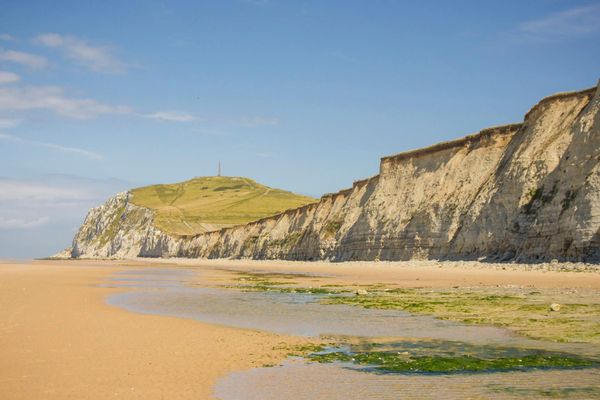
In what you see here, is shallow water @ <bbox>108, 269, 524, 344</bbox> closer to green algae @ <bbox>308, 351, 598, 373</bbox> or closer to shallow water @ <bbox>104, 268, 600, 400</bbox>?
shallow water @ <bbox>104, 268, 600, 400</bbox>

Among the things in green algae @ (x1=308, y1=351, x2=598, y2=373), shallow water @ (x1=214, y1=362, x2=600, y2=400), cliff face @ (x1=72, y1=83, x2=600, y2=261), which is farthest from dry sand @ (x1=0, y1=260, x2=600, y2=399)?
cliff face @ (x1=72, y1=83, x2=600, y2=261)

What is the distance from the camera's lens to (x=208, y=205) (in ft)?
573

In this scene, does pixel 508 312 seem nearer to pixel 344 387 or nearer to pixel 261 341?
pixel 261 341

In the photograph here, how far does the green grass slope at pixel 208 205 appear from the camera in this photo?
14475 cm

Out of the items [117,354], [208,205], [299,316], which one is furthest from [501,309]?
[208,205]

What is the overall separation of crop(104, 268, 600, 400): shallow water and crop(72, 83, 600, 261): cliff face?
56.3 ft

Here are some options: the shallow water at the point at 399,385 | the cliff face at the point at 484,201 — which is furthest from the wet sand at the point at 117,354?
the cliff face at the point at 484,201

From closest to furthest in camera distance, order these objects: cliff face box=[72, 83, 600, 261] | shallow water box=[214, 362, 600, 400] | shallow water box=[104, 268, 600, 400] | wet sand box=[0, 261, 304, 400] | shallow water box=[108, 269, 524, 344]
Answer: shallow water box=[214, 362, 600, 400] → shallow water box=[104, 268, 600, 400] → wet sand box=[0, 261, 304, 400] → shallow water box=[108, 269, 524, 344] → cliff face box=[72, 83, 600, 261]

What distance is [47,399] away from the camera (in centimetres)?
677

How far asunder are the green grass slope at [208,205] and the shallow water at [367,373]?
119 meters

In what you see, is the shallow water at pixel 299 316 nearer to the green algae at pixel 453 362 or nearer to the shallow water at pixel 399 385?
the green algae at pixel 453 362

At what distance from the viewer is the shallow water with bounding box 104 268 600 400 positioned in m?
7.25

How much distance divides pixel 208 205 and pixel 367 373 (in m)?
169

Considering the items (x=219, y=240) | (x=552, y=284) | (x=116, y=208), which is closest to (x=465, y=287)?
(x=552, y=284)
